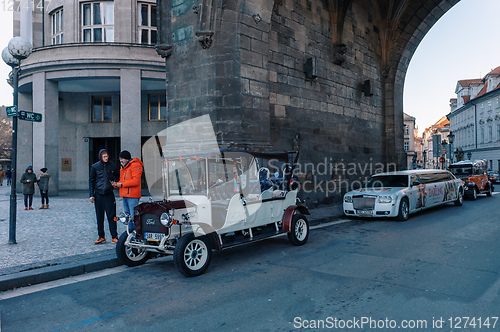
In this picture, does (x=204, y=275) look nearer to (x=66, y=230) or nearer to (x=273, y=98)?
(x=66, y=230)

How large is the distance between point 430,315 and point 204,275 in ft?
10.8

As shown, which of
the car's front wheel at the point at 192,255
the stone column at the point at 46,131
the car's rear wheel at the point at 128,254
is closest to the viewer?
the car's front wheel at the point at 192,255

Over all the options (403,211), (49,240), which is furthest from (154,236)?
(403,211)

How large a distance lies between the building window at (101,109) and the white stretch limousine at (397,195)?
17344mm

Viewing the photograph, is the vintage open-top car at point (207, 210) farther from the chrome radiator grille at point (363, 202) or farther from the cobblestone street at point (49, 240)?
the chrome radiator grille at point (363, 202)

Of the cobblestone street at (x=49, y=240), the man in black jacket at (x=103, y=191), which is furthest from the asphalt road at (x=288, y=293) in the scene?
the man in black jacket at (x=103, y=191)

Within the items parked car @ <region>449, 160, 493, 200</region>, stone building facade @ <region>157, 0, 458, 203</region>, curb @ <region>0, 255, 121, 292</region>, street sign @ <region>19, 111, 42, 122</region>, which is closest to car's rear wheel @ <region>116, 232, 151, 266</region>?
curb @ <region>0, 255, 121, 292</region>

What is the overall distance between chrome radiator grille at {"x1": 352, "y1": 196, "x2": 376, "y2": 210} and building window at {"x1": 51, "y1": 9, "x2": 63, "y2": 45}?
1818 centimetres

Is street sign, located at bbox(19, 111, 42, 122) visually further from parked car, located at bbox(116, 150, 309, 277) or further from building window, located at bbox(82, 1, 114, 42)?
building window, located at bbox(82, 1, 114, 42)

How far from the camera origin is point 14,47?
8.18 metres

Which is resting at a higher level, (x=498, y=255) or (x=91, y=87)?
(x=91, y=87)

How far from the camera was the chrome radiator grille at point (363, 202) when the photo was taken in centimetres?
1205

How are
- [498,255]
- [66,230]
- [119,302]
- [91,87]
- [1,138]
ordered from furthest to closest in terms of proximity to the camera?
[1,138] → [91,87] → [66,230] → [498,255] → [119,302]

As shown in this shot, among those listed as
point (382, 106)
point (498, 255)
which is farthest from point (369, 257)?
point (382, 106)
